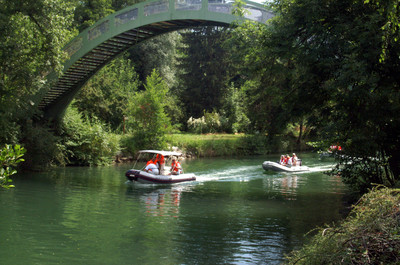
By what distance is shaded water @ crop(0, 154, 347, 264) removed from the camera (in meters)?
8.66

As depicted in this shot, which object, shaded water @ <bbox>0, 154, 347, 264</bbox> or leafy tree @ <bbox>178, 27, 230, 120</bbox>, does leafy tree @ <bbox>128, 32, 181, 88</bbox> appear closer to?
leafy tree @ <bbox>178, 27, 230, 120</bbox>

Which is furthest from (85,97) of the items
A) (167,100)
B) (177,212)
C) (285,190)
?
(177,212)

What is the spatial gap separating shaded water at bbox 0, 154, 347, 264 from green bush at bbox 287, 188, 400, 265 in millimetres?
3250

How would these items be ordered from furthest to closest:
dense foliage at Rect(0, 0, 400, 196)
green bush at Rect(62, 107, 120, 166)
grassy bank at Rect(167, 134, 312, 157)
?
grassy bank at Rect(167, 134, 312, 157), green bush at Rect(62, 107, 120, 166), dense foliage at Rect(0, 0, 400, 196)

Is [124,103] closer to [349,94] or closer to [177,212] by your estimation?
[177,212]

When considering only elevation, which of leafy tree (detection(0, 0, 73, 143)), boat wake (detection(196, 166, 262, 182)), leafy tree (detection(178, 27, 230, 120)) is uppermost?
leafy tree (detection(178, 27, 230, 120))

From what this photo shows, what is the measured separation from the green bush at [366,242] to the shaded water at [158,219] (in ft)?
10.7

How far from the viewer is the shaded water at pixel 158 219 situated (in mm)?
8665

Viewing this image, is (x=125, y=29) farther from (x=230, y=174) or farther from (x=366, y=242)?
(x=366, y=242)

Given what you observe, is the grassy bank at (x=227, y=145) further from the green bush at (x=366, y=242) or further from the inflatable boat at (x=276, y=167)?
the green bush at (x=366, y=242)

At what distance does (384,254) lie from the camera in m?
4.72

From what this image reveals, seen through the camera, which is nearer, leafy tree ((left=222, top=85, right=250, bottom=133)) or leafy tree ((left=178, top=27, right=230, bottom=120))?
leafy tree ((left=222, top=85, right=250, bottom=133))

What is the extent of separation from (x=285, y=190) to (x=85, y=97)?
18831 mm

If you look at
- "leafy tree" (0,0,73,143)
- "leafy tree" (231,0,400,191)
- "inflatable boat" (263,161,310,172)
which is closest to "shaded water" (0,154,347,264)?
"leafy tree" (231,0,400,191)
